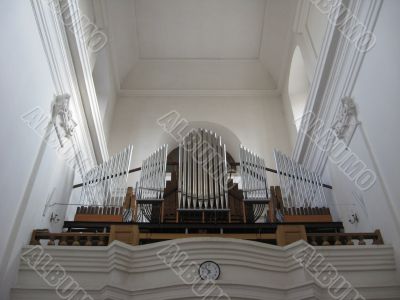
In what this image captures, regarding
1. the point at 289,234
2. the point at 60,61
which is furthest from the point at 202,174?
the point at 60,61

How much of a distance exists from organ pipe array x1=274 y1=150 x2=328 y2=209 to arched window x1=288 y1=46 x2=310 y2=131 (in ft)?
7.44

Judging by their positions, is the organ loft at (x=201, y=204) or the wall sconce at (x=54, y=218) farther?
the wall sconce at (x=54, y=218)

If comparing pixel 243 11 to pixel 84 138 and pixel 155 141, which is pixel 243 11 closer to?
pixel 155 141

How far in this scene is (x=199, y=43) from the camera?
10242 mm

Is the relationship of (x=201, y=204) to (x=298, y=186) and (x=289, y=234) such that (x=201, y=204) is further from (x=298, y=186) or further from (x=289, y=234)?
(x=289, y=234)

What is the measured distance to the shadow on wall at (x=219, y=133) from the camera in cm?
989

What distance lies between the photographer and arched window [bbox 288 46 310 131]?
920 cm

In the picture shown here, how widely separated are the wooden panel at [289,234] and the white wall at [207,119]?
409cm

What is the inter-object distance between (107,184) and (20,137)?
7.10 ft

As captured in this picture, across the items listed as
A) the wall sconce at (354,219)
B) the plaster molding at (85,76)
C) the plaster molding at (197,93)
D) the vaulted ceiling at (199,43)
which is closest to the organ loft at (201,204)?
the wall sconce at (354,219)

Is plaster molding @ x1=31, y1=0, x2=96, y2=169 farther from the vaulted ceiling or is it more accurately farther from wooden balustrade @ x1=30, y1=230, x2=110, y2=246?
the vaulted ceiling

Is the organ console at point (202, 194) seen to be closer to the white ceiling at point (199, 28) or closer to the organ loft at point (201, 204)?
the organ loft at point (201, 204)

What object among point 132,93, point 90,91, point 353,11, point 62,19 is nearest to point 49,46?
point 62,19

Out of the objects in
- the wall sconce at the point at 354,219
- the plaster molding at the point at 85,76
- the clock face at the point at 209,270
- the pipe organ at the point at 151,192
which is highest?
the plaster molding at the point at 85,76
